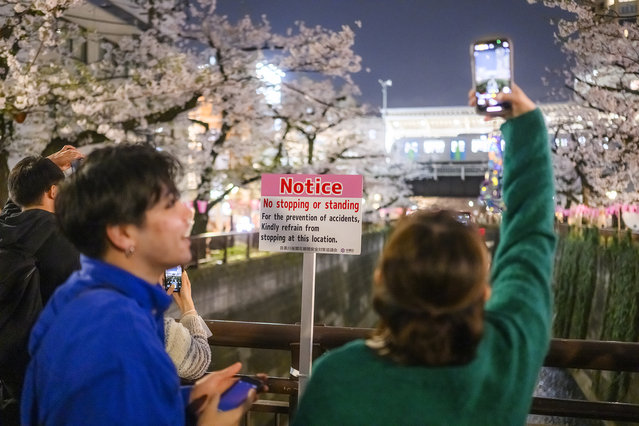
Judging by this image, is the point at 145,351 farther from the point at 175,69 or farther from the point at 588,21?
the point at 175,69

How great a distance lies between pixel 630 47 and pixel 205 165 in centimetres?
1126

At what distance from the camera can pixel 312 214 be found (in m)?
3.16

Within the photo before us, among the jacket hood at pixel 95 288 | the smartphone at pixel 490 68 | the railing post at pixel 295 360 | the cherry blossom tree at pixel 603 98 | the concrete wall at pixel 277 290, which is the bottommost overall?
the concrete wall at pixel 277 290

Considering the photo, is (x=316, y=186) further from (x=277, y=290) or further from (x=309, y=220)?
(x=277, y=290)

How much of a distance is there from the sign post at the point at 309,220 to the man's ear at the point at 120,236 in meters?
1.80

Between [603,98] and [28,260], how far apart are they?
591 inches

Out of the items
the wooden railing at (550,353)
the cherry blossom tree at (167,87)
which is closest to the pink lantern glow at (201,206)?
the cherry blossom tree at (167,87)

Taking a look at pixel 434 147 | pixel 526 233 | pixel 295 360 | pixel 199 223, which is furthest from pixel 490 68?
pixel 434 147

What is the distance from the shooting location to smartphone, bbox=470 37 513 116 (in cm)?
166

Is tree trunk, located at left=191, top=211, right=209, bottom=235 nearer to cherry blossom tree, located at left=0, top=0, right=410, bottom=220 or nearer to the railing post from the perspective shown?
cherry blossom tree, located at left=0, top=0, right=410, bottom=220

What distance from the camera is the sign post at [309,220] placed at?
3.11 metres

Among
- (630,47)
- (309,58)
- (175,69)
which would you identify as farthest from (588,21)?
(175,69)

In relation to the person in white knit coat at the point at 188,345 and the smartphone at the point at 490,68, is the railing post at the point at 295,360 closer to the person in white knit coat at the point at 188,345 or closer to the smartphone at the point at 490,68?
the person in white knit coat at the point at 188,345

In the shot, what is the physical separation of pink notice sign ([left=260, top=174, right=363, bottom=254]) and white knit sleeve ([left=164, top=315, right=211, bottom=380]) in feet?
3.66
